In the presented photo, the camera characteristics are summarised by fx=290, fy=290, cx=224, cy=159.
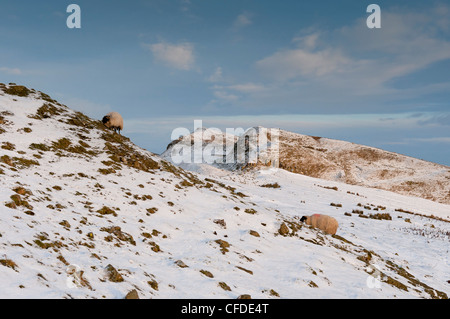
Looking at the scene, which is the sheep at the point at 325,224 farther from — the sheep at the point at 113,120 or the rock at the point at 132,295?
the sheep at the point at 113,120

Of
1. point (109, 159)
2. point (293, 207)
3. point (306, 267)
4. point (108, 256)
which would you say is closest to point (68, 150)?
point (109, 159)

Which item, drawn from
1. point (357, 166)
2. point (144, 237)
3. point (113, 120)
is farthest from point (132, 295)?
point (357, 166)

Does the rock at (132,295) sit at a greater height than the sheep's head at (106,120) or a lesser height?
lesser

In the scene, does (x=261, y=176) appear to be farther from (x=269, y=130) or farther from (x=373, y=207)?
(x=269, y=130)

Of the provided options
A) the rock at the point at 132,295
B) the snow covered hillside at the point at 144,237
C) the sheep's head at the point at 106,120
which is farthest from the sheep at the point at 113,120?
the rock at the point at 132,295

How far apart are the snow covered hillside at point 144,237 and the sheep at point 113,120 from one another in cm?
286

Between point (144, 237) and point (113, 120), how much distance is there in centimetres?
2065

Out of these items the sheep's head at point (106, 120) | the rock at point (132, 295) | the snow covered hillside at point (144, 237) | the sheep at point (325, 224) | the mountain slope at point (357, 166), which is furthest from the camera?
the mountain slope at point (357, 166)

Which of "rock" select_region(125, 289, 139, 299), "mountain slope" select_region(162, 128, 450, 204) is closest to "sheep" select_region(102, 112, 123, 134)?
"rock" select_region(125, 289, 139, 299)

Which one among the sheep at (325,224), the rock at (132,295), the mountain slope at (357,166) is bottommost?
the sheep at (325,224)

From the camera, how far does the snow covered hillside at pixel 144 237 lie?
8667 millimetres

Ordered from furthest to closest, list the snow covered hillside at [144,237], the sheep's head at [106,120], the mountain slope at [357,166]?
the mountain slope at [357,166] → the sheep's head at [106,120] → the snow covered hillside at [144,237]

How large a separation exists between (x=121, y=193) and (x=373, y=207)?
106 ft

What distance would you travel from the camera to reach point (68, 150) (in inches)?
789
